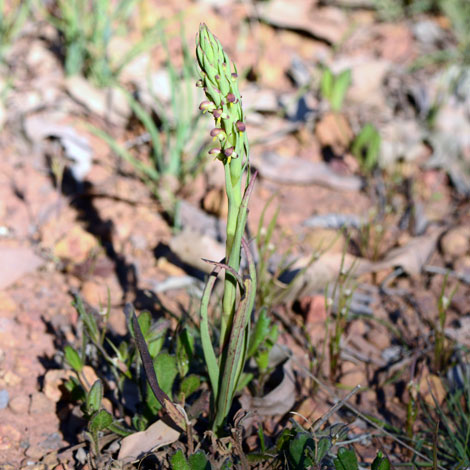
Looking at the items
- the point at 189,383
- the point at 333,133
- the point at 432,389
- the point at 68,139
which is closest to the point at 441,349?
the point at 432,389

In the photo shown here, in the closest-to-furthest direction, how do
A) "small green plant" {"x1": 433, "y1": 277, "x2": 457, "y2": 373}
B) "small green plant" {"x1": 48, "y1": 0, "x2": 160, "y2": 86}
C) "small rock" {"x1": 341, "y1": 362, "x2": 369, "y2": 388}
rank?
"small green plant" {"x1": 433, "y1": 277, "x2": 457, "y2": 373} < "small rock" {"x1": 341, "y1": 362, "x2": 369, "y2": 388} < "small green plant" {"x1": 48, "y1": 0, "x2": 160, "y2": 86}

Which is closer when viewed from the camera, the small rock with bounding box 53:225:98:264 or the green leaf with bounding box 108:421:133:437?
the green leaf with bounding box 108:421:133:437

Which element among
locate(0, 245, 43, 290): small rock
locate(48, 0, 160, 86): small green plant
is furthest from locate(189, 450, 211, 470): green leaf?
locate(48, 0, 160, 86): small green plant

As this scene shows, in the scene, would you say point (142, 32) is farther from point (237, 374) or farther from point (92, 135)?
point (237, 374)

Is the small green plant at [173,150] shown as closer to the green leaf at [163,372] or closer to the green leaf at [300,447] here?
the green leaf at [163,372]

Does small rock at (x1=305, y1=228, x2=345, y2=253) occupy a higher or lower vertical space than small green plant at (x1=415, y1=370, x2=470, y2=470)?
higher

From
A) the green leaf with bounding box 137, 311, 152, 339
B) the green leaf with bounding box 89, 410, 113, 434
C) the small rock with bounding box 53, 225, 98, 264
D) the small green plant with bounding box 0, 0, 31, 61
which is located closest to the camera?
the green leaf with bounding box 89, 410, 113, 434

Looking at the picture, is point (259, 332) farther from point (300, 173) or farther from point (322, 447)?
point (300, 173)

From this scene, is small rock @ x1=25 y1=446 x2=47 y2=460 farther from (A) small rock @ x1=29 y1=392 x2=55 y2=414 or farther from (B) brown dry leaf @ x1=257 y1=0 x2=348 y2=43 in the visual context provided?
(B) brown dry leaf @ x1=257 y1=0 x2=348 y2=43
